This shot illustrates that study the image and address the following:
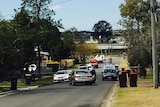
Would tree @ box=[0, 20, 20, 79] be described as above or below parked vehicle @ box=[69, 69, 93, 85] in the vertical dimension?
above

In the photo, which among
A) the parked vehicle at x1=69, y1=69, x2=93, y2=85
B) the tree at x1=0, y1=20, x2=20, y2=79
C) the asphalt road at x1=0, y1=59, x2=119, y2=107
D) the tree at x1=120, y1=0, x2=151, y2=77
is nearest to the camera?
the asphalt road at x1=0, y1=59, x2=119, y2=107

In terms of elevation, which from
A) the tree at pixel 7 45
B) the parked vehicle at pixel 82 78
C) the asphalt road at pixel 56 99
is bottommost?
the asphalt road at pixel 56 99

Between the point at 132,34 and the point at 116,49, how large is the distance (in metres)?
136

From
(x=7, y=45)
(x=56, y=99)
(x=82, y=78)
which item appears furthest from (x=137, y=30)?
(x=56, y=99)

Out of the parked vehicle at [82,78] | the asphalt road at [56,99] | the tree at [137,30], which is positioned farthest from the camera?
the tree at [137,30]

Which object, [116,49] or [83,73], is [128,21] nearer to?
[83,73]

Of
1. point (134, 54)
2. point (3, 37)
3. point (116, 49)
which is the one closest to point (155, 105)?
point (3, 37)

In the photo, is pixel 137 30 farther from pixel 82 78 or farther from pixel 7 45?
pixel 7 45

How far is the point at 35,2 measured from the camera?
60.9 metres

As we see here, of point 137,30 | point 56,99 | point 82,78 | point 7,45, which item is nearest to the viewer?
point 56,99

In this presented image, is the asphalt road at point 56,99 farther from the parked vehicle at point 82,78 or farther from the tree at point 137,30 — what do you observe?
the tree at point 137,30

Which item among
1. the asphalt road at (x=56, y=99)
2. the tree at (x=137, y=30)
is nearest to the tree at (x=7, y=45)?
the asphalt road at (x=56, y=99)

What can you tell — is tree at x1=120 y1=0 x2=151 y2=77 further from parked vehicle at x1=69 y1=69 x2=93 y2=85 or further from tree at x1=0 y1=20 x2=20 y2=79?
tree at x1=0 y1=20 x2=20 y2=79

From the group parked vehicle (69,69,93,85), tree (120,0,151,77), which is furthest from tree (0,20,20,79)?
tree (120,0,151,77)
